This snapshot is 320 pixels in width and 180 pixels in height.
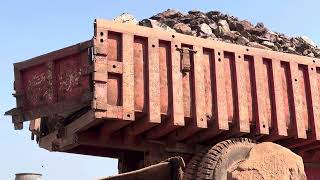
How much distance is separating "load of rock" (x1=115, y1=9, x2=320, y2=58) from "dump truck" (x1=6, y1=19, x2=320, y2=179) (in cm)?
106

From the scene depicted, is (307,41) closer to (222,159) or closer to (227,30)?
(227,30)

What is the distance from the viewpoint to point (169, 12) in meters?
8.41

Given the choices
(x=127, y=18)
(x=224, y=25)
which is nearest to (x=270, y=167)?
(x=127, y=18)

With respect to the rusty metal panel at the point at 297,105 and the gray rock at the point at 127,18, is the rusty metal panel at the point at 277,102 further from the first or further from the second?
the gray rock at the point at 127,18

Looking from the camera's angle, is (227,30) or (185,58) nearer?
(185,58)

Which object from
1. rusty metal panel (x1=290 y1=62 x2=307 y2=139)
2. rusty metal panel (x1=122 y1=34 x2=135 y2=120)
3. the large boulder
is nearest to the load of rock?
rusty metal panel (x1=290 y1=62 x2=307 y2=139)

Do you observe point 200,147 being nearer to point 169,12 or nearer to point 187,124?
point 187,124

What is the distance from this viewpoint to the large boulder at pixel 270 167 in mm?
4484

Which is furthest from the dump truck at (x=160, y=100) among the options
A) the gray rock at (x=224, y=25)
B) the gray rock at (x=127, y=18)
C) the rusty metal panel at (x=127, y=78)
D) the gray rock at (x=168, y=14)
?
the gray rock at (x=168, y=14)

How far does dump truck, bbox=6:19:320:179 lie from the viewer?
5.58 meters

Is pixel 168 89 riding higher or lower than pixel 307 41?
lower

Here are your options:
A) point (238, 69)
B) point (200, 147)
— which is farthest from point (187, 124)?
point (238, 69)

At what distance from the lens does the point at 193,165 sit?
6066 millimetres

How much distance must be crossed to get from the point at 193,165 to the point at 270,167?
1.62 metres
